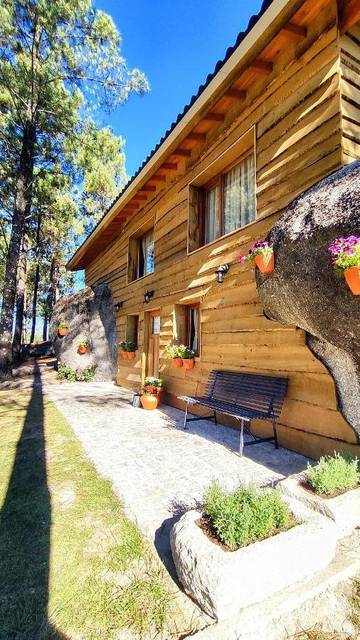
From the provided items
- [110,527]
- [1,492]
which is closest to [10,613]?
[110,527]

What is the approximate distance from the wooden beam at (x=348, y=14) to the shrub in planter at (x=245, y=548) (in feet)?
19.0

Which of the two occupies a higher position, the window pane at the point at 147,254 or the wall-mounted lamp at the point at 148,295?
the window pane at the point at 147,254

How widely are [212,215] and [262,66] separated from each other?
2.80m

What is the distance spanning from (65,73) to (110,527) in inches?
576

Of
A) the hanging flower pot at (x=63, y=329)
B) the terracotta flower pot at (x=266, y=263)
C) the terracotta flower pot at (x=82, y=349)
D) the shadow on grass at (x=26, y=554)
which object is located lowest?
the shadow on grass at (x=26, y=554)

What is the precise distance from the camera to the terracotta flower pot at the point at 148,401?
7.66 meters

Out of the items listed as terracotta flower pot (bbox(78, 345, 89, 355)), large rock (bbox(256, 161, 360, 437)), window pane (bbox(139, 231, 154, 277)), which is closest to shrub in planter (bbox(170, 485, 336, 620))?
large rock (bbox(256, 161, 360, 437))

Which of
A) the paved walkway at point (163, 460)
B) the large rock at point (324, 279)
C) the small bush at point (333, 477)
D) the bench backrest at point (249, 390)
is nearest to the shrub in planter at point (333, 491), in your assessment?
the small bush at point (333, 477)

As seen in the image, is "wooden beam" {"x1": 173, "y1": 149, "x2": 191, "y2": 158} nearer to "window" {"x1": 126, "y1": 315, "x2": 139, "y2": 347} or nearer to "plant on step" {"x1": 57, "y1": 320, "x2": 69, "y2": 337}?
"window" {"x1": 126, "y1": 315, "x2": 139, "y2": 347}

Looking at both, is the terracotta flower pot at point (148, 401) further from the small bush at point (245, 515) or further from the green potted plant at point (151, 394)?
the small bush at point (245, 515)

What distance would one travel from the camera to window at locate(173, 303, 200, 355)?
784 centimetres

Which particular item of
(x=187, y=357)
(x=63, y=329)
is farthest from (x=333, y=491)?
(x=63, y=329)

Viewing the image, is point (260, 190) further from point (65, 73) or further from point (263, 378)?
point (65, 73)

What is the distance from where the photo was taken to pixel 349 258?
7.36 ft
